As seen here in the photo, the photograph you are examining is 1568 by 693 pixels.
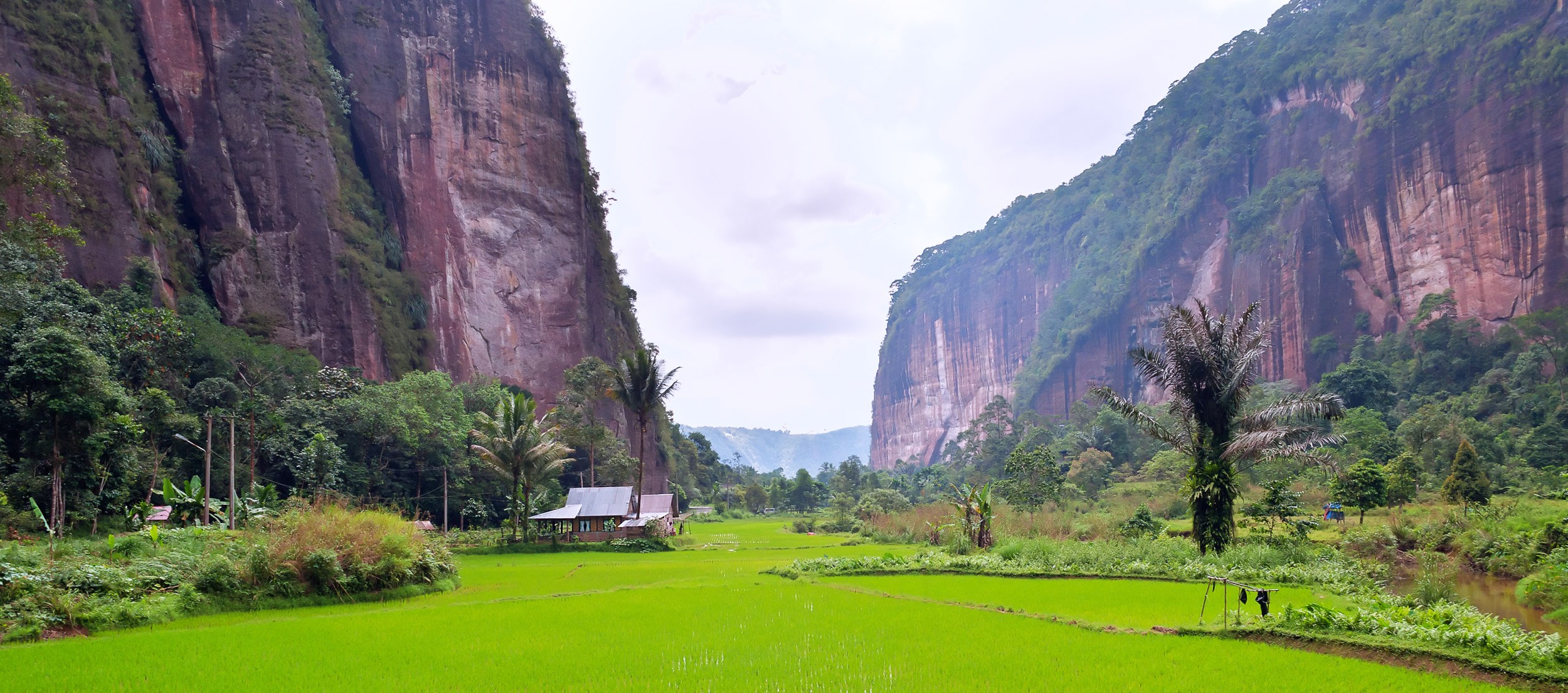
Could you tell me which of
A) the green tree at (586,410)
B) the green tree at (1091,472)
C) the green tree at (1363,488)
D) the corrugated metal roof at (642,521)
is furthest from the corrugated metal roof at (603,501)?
the green tree at (1091,472)

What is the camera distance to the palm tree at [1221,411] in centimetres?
1611

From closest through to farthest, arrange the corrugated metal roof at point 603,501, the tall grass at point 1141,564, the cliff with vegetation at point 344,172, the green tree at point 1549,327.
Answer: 1. the tall grass at point 1141,564
2. the cliff with vegetation at point 344,172
3. the corrugated metal roof at point 603,501
4. the green tree at point 1549,327

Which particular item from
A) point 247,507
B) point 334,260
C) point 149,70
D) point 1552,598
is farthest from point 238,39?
point 1552,598

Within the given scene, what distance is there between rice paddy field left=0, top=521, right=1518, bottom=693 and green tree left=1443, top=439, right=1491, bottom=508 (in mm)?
15666

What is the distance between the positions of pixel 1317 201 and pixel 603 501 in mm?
66397

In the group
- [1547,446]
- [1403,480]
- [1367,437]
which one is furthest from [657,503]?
[1547,446]

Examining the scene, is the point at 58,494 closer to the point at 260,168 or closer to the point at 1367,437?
the point at 260,168

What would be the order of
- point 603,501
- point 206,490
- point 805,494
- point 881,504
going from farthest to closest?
point 805,494, point 881,504, point 603,501, point 206,490

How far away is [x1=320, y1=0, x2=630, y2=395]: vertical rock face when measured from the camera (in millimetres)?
42781

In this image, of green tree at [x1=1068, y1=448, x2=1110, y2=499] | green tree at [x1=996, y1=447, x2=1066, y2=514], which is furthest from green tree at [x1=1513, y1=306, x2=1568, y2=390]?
green tree at [x1=996, y1=447, x2=1066, y2=514]

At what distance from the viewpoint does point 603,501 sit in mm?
30734

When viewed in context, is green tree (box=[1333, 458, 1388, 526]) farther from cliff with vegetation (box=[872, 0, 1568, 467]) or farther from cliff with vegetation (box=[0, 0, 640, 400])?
cliff with vegetation (box=[0, 0, 640, 400])

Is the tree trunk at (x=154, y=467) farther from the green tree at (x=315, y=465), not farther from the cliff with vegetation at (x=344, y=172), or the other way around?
the cliff with vegetation at (x=344, y=172)

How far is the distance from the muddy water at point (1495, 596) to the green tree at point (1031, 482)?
17001 millimetres
